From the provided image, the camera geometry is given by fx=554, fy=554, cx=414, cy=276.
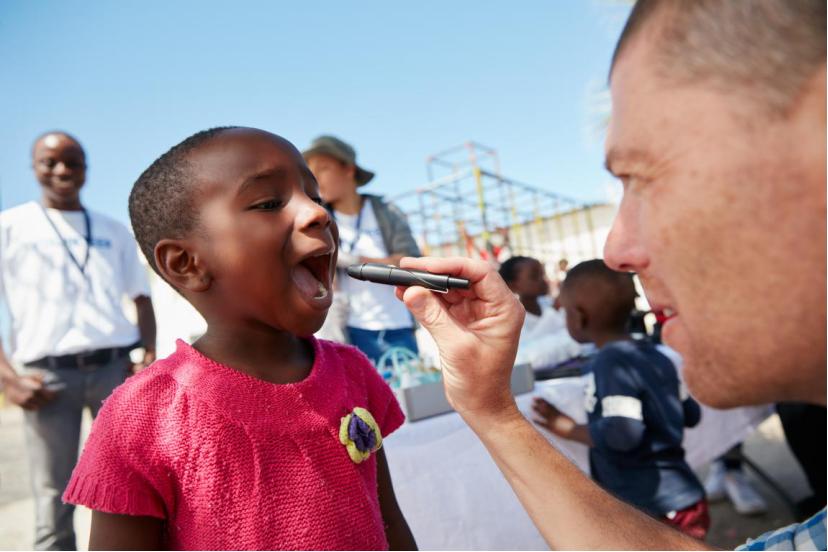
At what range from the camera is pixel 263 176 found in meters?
1.15

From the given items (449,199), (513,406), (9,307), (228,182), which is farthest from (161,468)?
(449,199)

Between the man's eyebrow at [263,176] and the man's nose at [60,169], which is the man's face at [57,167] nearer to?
the man's nose at [60,169]

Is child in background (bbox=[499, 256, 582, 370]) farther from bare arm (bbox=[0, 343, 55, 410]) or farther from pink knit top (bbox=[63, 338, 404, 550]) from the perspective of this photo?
bare arm (bbox=[0, 343, 55, 410])

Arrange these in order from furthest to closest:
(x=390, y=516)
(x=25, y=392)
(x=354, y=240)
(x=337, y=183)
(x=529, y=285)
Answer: (x=529, y=285) → (x=337, y=183) → (x=354, y=240) → (x=25, y=392) → (x=390, y=516)

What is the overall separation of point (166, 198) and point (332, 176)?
6.92 feet

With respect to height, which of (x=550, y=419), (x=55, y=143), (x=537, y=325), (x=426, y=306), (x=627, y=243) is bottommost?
(x=537, y=325)

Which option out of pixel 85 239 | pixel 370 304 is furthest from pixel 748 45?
pixel 85 239

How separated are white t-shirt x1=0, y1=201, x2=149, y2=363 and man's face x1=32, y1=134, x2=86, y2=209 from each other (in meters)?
0.08

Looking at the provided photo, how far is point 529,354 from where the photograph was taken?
322 centimetres

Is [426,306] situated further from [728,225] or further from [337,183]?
[337,183]

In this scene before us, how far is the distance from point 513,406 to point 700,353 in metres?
0.47

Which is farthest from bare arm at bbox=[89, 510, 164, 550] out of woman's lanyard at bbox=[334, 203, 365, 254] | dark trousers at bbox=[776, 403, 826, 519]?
dark trousers at bbox=[776, 403, 826, 519]

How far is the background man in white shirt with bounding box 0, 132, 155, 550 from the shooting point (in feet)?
8.45

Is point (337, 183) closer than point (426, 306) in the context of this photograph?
No
